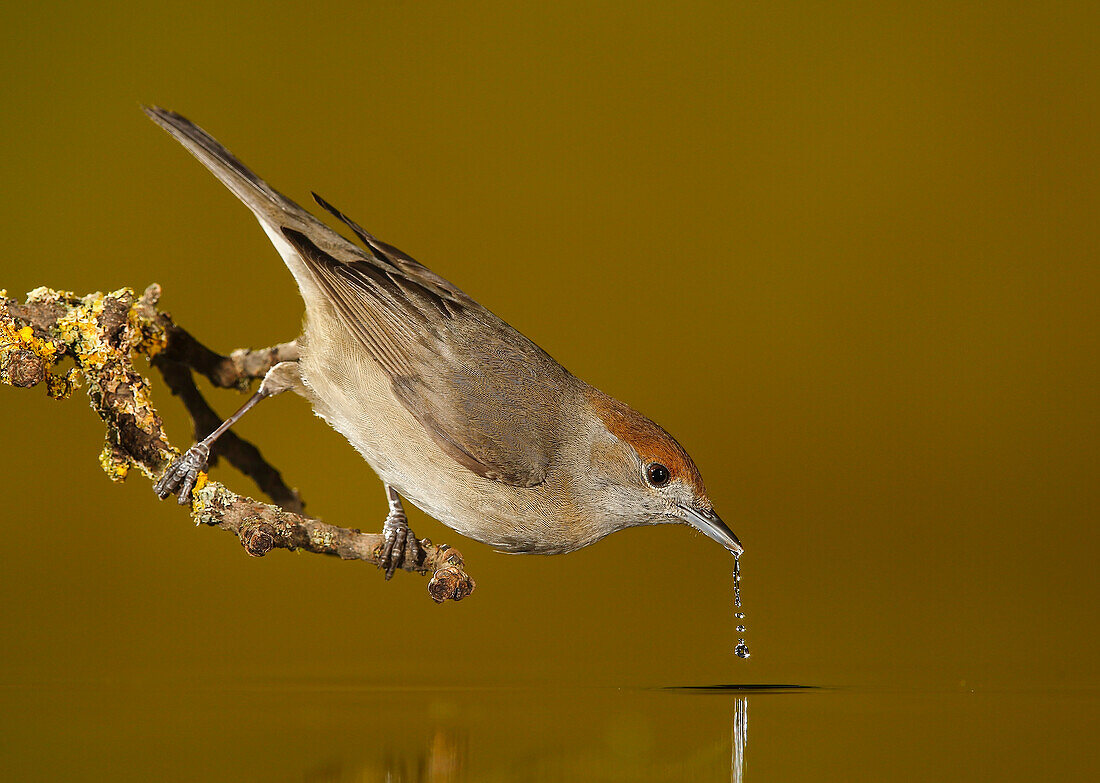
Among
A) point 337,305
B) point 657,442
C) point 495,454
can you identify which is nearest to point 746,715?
point 657,442

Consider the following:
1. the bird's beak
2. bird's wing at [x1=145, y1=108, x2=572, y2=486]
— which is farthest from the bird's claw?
the bird's beak

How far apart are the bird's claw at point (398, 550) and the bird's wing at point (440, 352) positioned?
0.35 metres

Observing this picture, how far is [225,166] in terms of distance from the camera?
3777mm

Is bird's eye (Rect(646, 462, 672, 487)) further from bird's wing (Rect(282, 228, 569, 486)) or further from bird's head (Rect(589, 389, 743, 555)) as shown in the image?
bird's wing (Rect(282, 228, 569, 486))

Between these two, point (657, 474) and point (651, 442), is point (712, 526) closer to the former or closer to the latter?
point (657, 474)

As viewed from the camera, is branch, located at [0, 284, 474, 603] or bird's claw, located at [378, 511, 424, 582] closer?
branch, located at [0, 284, 474, 603]

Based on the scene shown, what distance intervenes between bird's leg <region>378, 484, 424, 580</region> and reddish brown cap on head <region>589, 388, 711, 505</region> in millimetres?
872

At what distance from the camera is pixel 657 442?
11.9 feet

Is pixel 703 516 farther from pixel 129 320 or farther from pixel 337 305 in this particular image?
pixel 129 320

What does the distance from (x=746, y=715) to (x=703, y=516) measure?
1.15 metres

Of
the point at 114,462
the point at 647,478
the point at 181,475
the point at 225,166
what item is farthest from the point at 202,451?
the point at 647,478

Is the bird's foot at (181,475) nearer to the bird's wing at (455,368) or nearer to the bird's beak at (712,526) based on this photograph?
the bird's wing at (455,368)

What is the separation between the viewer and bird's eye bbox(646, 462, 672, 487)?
361 centimetres

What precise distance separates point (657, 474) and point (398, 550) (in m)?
1.01
